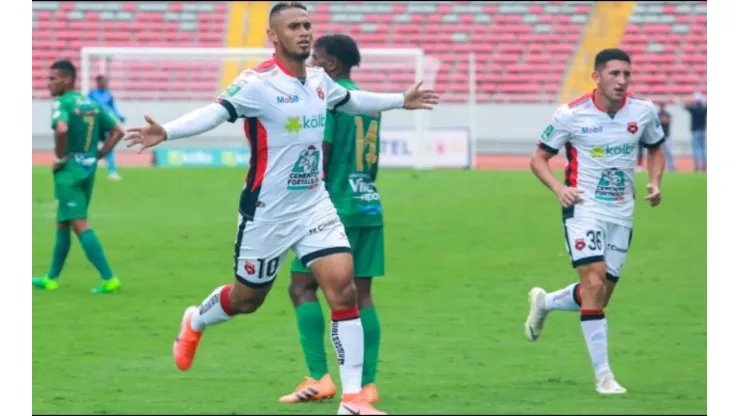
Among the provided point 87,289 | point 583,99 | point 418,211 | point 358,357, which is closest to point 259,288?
point 358,357

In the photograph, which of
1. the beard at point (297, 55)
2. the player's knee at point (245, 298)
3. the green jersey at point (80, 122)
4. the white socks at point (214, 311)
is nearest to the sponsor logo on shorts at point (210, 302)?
the white socks at point (214, 311)

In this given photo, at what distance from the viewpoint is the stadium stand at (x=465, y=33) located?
140ft

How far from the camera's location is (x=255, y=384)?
9461 mm

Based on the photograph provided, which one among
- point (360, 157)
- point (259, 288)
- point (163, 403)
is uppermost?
point (360, 157)

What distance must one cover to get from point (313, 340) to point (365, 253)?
0.65 m

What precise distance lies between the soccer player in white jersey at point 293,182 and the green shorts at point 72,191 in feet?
18.4

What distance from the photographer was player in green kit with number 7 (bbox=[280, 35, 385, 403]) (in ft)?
29.6

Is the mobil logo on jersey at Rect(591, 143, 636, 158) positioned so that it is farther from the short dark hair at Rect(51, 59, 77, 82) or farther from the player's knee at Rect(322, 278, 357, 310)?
the short dark hair at Rect(51, 59, 77, 82)

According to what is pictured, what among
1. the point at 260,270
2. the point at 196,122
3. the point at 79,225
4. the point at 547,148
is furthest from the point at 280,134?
the point at 79,225

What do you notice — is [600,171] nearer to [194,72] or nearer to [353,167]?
[353,167]

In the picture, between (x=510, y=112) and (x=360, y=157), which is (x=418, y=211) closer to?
(x=360, y=157)

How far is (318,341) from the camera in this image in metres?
9.05

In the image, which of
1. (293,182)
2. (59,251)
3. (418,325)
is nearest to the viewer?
(293,182)
